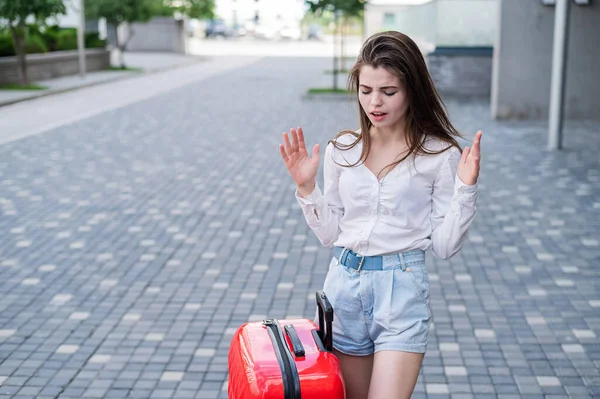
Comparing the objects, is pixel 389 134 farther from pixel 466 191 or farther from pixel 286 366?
pixel 286 366

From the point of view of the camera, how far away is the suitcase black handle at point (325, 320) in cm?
255

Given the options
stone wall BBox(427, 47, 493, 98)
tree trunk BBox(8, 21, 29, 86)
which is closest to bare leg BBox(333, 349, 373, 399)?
stone wall BBox(427, 47, 493, 98)

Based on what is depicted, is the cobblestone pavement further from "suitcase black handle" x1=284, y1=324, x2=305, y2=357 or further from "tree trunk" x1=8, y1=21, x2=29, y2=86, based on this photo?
"tree trunk" x1=8, y1=21, x2=29, y2=86

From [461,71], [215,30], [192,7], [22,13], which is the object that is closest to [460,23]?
[461,71]

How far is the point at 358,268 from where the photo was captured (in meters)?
2.75

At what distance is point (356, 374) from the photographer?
2.80 m

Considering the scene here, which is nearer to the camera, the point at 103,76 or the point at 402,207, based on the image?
the point at 402,207

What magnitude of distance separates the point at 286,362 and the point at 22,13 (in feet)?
67.3

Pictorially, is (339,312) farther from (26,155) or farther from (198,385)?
(26,155)

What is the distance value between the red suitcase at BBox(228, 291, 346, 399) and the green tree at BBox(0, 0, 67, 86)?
65.5 feet

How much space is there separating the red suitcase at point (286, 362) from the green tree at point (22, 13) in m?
20.0

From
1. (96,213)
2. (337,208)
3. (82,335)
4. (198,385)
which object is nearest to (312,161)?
(337,208)

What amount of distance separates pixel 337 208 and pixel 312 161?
24 centimetres

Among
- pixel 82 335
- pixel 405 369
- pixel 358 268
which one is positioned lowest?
pixel 82 335
